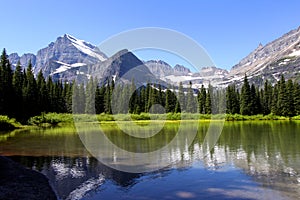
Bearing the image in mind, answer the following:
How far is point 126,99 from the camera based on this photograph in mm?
104125

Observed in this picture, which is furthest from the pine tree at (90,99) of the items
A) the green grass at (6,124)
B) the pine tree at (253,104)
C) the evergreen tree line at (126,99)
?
the pine tree at (253,104)

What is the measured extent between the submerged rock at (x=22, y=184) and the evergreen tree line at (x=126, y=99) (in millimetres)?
47738

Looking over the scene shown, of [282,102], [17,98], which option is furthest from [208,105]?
[17,98]

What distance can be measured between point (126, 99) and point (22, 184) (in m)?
89.1

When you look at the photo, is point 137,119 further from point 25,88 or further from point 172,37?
point 172,37

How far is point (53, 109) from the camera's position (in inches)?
3455

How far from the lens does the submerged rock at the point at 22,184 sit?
13.2 m

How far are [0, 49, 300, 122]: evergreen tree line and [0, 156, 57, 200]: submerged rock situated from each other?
4774cm

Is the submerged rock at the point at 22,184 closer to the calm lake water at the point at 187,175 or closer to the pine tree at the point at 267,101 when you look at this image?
the calm lake water at the point at 187,175

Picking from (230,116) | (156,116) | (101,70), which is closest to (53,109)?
(156,116)

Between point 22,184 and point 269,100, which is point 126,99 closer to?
point 269,100

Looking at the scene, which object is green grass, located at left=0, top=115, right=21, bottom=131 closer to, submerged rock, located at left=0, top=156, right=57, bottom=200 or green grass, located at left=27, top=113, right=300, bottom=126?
green grass, located at left=27, top=113, right=300, bottom=126

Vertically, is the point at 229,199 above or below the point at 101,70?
below

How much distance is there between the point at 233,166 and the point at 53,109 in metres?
74.3
